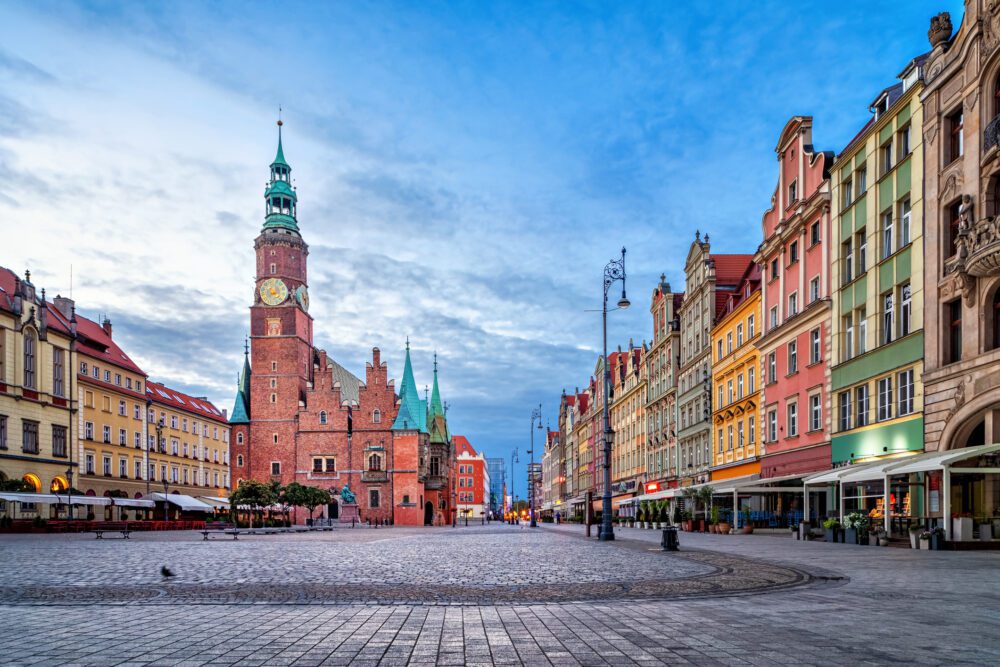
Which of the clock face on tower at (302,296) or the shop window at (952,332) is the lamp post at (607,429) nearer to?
the shop window at (952,332)

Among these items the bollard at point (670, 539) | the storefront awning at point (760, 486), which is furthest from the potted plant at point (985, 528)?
the storefront awning at point (760, 486)

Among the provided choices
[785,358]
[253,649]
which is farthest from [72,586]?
[785,358]

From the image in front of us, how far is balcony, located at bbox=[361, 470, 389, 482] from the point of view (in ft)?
291

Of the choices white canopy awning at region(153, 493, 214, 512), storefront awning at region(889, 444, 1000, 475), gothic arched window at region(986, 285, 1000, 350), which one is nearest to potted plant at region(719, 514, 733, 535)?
storefront awning at region(889, 444, 1000, 475)

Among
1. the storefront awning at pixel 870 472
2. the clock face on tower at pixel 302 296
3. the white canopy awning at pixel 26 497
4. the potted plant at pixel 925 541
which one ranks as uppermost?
the clock face on tower at pixel 302 296

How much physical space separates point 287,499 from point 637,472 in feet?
96.6

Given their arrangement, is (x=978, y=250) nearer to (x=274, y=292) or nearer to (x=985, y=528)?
(x=985, y=528)

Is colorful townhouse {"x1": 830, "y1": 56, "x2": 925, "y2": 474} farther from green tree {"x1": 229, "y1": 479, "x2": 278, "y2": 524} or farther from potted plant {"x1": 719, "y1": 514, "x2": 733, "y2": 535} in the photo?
green tree {"x1": 229, "y1": 479, "x2": 278, "y2": 524}

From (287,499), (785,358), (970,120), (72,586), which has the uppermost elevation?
(970,120)

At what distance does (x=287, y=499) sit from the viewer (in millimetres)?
68625

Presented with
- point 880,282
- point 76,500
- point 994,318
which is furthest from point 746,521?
point 76,500

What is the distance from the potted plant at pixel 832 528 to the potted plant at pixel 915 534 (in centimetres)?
466

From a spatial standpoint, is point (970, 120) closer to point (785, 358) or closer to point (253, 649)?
point (785, 358)

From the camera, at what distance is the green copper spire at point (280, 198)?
307ft
